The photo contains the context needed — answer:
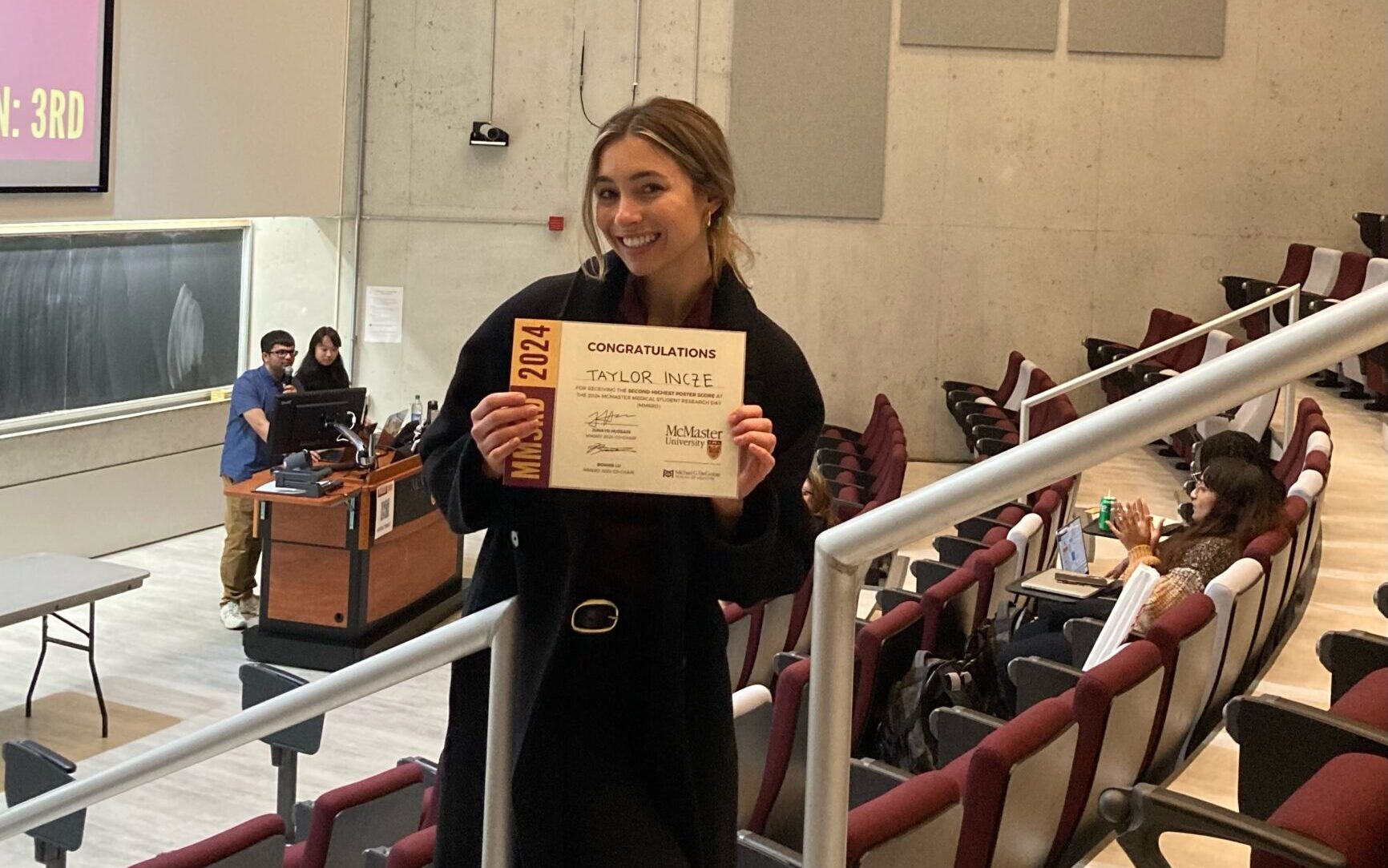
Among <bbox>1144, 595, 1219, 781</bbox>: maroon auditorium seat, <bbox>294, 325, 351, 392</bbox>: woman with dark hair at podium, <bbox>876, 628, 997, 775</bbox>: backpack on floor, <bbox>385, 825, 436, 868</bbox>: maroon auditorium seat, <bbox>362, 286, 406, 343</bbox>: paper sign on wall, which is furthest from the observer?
<bbox>362, 286, 406, 343</bbox>: paper sign on wall

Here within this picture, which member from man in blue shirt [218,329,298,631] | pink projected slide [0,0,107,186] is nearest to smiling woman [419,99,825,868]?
man in blue shirt [218,329,298,631]

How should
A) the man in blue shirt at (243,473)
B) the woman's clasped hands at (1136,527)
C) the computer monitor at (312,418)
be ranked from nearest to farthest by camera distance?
the woman's clasped hands at (1136,527) → the computer monitor at (312,418) → the man in blue shirt at (243,473)

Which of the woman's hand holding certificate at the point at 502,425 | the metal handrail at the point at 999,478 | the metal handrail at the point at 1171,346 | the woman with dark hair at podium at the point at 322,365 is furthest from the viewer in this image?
the woman with dark hair at podium at the point at 322,365

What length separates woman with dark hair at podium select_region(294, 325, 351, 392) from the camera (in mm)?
8047

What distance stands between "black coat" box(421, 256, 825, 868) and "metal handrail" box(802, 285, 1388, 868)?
0.59 feet

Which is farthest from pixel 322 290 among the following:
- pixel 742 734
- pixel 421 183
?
pixel 742 734

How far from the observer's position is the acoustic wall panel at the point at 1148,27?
994cm

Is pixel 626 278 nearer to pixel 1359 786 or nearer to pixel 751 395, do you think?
pixel 751 395

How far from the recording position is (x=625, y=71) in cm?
1045

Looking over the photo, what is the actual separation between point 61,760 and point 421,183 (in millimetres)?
7339

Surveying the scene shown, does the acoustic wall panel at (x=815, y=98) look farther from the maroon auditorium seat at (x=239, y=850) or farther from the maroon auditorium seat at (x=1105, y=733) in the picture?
the maroon auditorium seat at (x=239, y=850)

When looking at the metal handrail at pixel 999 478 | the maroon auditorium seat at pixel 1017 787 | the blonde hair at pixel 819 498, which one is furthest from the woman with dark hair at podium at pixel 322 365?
the metal handrail at pixel 999 478

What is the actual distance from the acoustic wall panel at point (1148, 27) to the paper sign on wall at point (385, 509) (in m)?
5.79

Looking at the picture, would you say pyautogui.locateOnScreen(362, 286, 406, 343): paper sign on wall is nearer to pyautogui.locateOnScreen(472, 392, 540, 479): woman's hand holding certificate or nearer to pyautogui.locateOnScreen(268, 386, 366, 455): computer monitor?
pyautogui.locateOnScreen(268, 386, 366, 455): computer monitor
